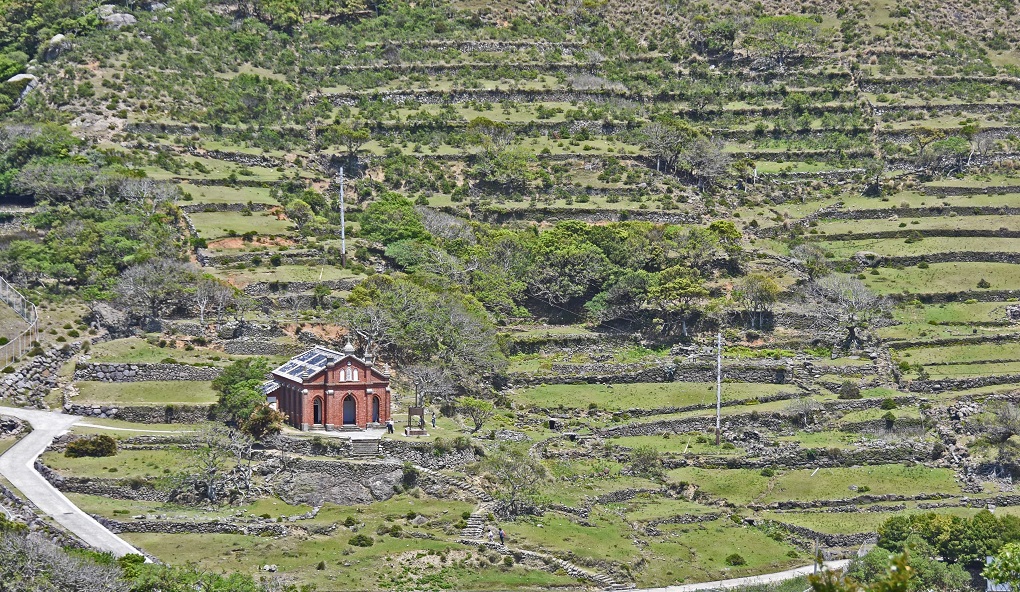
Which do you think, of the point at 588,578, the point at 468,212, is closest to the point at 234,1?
the point at 468,212

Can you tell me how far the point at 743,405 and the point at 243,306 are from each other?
1348 inches

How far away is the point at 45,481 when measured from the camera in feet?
337

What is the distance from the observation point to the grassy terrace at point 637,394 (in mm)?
126188

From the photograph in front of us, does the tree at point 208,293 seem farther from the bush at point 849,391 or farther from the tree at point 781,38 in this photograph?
the tree at point 781,38

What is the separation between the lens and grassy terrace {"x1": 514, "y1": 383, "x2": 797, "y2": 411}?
126188 millimetres

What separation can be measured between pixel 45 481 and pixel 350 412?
64.1 feet

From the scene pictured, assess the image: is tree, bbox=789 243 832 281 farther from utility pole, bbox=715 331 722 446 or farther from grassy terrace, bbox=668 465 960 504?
grassy terrace, bbox=668 465 960 504

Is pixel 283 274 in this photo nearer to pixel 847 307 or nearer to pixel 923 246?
pixel 847 307

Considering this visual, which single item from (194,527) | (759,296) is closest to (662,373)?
(759,296)

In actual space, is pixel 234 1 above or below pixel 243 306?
above

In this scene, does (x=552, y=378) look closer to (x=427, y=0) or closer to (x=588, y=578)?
(x=588, y=578)

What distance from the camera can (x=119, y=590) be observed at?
8362 cm

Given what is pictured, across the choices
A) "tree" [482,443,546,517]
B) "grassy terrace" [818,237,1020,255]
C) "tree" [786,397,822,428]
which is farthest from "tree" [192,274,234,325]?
"grassy terrace" [818,237,1020,255]

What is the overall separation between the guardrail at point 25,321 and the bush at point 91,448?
12639mm
